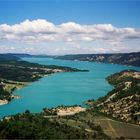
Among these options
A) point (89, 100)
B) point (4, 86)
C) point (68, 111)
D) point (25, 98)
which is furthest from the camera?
point (4, 86)

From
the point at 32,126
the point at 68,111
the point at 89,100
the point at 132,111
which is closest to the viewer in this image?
the point at 32,126

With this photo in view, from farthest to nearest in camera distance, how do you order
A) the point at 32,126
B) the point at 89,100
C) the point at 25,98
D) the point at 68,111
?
the point at 25,98 < the point at 89,100 < the point at 68,111 < the point at 32,126

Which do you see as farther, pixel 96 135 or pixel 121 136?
pixel 121 136

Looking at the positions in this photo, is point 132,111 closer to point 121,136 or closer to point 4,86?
point 121,136

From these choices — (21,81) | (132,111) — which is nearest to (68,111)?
(132,111)

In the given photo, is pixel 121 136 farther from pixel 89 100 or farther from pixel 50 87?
pixel 50 87

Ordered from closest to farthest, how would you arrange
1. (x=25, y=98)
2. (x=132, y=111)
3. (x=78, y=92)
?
(x=132, y=111)
(x=25, y=98)
(x=78, y=92)

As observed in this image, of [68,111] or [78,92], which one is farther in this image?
[78,92]

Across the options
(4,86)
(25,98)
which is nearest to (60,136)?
(25,98)
